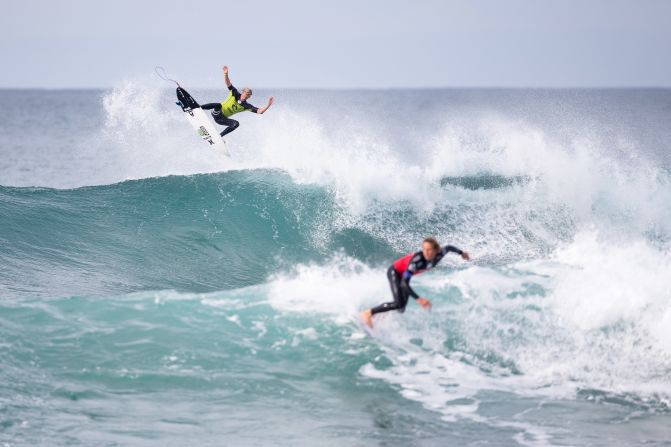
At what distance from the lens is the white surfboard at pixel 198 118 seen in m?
17.6

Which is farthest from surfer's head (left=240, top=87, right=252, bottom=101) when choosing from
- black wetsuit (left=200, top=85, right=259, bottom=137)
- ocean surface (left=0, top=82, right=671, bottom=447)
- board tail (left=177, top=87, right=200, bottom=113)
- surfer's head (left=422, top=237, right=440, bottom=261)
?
surfer's head (left=422, top=237, right=440, bottom=261)

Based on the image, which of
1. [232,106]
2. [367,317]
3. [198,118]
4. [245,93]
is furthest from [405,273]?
[198,118]

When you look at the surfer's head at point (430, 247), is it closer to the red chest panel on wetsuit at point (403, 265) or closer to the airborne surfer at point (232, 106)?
the red chest panel on wetsuit at point (403, 265)

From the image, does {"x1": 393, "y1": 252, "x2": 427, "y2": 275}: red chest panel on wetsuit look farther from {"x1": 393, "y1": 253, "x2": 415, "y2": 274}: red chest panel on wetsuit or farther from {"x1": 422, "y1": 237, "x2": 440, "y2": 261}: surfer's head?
{"x1": 422, "y1": 237, "x2": 440, "y2": 261}: surfer's head

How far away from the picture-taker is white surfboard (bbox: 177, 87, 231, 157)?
17578 mm

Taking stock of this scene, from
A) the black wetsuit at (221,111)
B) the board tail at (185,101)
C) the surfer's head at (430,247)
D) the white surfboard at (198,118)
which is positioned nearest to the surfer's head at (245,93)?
the black wetsuit at (221,111)

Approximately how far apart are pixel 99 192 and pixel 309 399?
11368 millimetres

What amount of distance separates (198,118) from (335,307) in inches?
307

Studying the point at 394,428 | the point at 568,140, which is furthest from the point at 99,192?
the point at 568,140

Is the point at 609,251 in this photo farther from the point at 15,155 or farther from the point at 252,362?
the point at 15,155

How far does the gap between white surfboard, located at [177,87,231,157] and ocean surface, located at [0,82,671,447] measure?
4.71ft

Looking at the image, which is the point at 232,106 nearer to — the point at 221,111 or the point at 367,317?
the point at 221,111

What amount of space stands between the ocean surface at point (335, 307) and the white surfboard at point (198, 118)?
56.5 inches

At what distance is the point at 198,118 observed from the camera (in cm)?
1789
